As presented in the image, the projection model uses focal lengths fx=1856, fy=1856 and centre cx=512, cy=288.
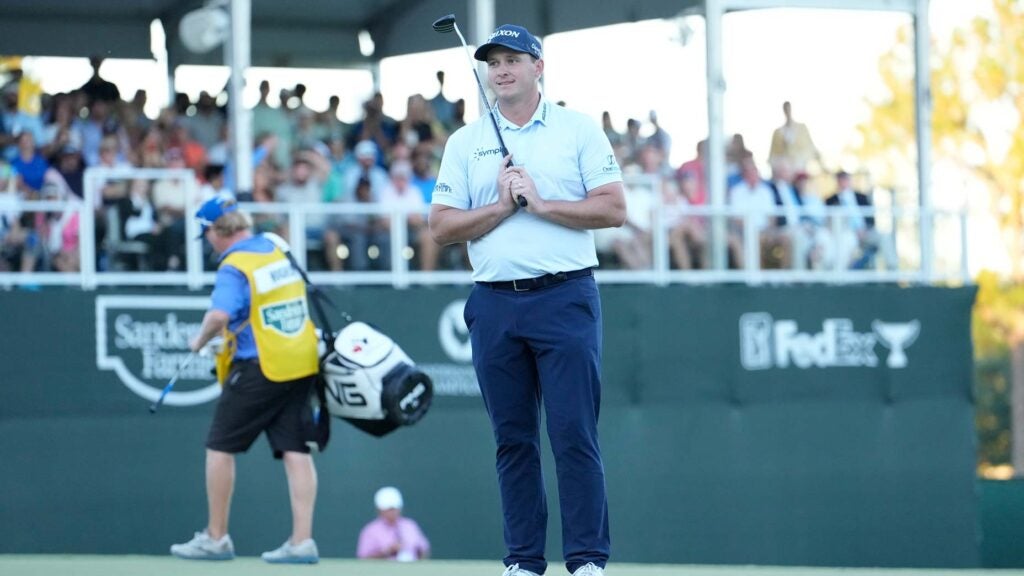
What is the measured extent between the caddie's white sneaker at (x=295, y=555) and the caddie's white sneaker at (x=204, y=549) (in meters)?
0.23

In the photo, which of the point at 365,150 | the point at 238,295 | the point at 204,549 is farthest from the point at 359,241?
the point at 204,549

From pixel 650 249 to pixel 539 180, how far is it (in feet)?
30.8

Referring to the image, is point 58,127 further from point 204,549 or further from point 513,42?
point 513,42

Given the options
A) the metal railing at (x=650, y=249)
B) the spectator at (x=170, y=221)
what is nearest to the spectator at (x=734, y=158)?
the metal railing at (x=650, y=249)

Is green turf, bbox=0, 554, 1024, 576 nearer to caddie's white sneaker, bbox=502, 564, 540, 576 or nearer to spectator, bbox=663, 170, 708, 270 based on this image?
caddie's white sneaker, bbox=502, 564, 540, 576

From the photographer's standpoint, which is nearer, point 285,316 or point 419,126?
point 285,316

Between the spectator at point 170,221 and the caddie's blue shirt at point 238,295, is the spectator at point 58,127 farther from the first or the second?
the caddie's blue shirt at point 238,295

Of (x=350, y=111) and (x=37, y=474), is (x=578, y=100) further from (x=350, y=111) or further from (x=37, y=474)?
(x=37, y=474)

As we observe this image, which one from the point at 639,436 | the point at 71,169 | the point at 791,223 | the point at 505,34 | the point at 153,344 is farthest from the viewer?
the point at 791,223

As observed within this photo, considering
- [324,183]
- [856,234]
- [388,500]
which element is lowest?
[388,500]

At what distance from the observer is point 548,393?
20.7 ft

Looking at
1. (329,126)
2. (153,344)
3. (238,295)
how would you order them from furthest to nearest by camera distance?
(329,126) → (153,344) → (238,295)

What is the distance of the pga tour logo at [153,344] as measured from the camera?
13711 millimetres

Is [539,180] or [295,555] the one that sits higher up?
[539,180]
